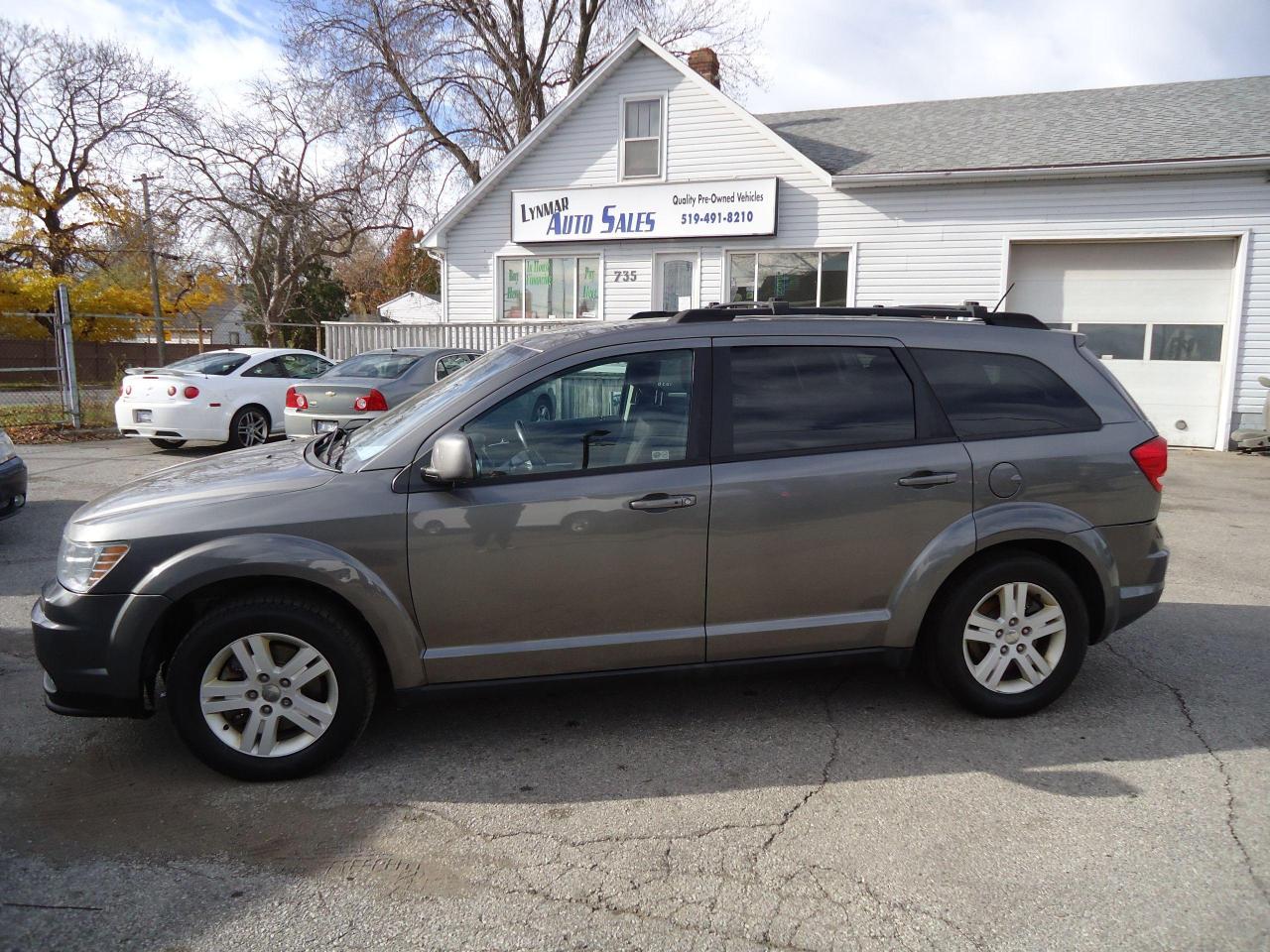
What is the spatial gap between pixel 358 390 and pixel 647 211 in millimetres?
7800

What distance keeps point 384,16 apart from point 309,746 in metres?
28.3

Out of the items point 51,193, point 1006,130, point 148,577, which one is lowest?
point 148,577

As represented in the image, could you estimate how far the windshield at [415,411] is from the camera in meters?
3.62

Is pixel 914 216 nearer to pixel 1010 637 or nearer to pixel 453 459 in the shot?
pixel 1010 637

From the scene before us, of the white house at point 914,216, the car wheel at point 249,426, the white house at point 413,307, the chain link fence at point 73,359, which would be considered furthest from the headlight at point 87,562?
the white house at point 413,307

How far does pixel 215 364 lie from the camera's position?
12.3 m

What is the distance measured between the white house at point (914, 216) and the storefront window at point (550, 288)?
0.13 ft

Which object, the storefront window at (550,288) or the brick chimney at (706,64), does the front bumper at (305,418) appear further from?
the brick chimney at (706,64)

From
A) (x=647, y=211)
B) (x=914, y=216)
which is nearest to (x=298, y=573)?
(x=914, y=216)

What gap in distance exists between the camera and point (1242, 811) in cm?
316

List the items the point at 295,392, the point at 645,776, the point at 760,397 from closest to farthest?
the point at 645,776
the point at 760,397
the point at 295,392

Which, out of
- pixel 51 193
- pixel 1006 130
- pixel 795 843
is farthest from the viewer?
pixel 51 193

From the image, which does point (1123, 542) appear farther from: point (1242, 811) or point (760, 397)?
point (760, 397)

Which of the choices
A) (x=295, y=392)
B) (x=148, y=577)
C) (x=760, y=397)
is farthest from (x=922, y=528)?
(x=295, y=392)
